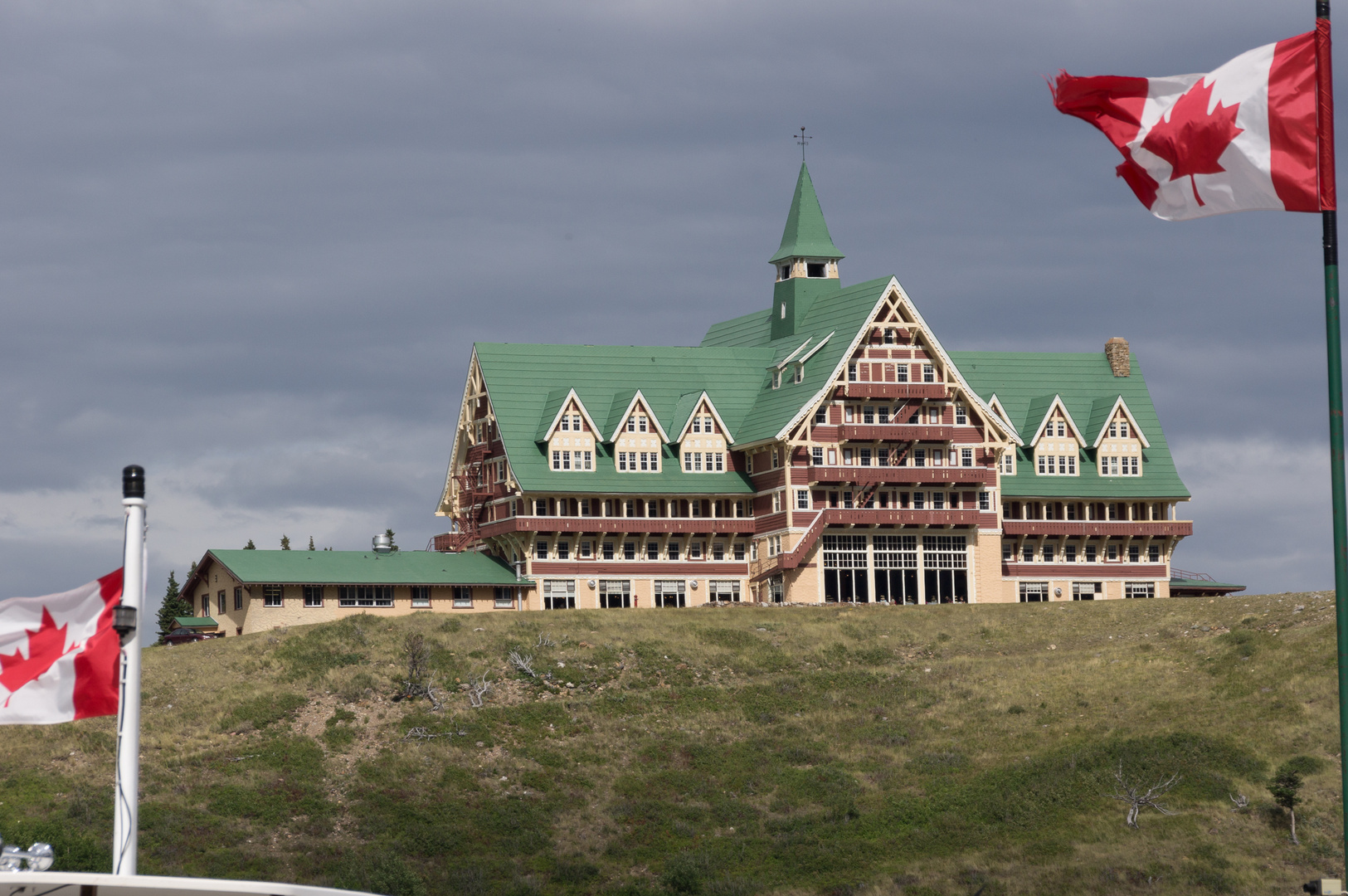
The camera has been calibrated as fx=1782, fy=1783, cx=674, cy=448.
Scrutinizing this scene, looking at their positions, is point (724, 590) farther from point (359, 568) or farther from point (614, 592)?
point (359, 568)

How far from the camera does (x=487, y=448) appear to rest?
318ft

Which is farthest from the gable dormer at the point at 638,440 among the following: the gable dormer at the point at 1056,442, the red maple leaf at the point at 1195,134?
the red maple leaf at the point at 1195,134

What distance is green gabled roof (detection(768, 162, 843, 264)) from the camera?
10538cm

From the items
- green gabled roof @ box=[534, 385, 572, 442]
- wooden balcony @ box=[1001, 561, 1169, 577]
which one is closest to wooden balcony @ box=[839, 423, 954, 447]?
wooden balcony @ box=[1001, 561, 1169, 577]

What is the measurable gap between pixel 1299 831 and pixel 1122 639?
25113 mm

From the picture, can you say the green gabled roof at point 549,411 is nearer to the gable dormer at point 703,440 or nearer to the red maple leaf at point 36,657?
the gable dormer at point 703,440

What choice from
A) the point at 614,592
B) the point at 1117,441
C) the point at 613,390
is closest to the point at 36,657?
the point at 614,592

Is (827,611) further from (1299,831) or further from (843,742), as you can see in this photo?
(1299,831)

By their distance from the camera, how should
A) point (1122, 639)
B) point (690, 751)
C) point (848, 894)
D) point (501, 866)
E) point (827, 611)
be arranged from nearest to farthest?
point (848, 894), point (501, 866), point (690, 751), point (1122, 639), point (827, 611)

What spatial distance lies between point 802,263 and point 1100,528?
23.0m

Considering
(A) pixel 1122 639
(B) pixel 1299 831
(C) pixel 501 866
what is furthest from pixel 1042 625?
(C) pixel 501 866

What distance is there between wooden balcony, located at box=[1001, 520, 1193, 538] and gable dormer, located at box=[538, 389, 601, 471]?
24.0 m

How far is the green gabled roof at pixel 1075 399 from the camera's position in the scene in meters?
102

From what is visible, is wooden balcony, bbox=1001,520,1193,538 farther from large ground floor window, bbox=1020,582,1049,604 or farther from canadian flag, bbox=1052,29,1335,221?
canadian flag, bbox=1052,29,1335,221
